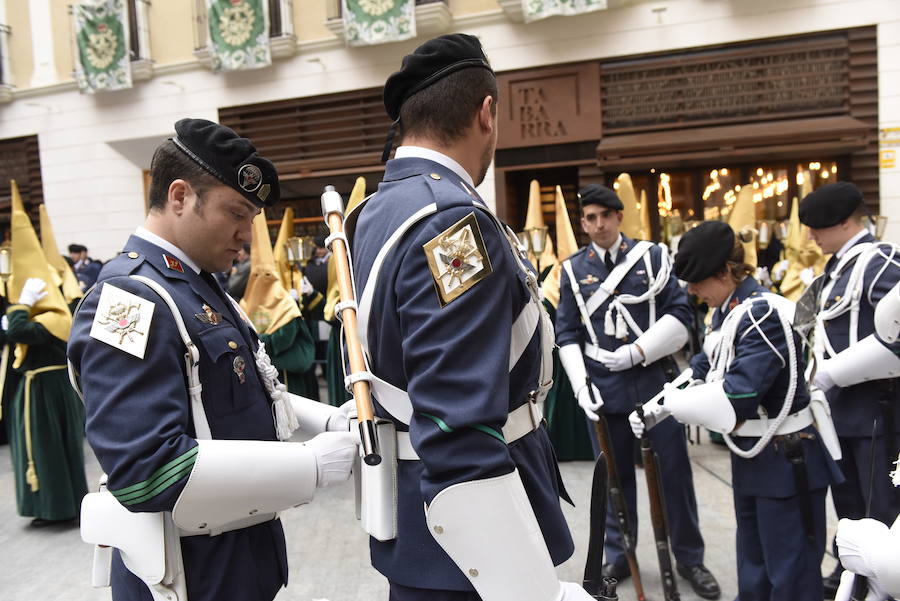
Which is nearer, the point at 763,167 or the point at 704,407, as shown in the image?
the point at 704,407

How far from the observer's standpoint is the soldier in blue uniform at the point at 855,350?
2822mm

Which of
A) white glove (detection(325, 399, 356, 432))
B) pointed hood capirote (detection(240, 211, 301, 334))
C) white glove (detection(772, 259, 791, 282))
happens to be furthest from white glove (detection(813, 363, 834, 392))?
pointed hood capirote (detection(240, 211, 301, 334))

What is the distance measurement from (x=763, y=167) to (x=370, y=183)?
6.02 m

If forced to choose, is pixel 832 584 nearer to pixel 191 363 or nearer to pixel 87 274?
pixel 191 363

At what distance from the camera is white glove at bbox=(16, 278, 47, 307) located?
4.14 m

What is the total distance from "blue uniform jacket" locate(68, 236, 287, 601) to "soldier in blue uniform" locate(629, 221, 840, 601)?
68.2 inches

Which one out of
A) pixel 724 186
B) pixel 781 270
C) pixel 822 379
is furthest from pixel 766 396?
pixel 724 186

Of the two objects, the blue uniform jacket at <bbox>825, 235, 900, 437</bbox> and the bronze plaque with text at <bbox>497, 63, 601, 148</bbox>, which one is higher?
the bronze plaque with text at <bbox>497, 63, 601, 148</bbox>

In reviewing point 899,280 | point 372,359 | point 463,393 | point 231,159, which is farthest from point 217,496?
point 899,280

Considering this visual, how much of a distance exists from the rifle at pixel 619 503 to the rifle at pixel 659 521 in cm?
13

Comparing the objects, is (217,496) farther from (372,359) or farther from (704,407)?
(704,407)

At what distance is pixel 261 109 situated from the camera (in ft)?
37.4

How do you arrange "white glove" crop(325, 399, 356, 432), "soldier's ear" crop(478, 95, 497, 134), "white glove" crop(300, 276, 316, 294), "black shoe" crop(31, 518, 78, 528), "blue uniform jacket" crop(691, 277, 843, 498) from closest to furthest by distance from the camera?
"soldier's ear" crop(478, 95, 497, 134) < "white glove" crop(325, 399, 356, 432) < "blue uniform jacket" crop(691, 277, 843, 498) < "black shoe" crop(31, 518, 78, 528) < "white glove" crop(300, 276, 316, 294)

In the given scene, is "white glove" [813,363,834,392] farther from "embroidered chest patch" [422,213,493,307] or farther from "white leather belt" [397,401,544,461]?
"embroidered chest patch" [422,213,493,307]
